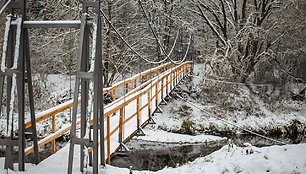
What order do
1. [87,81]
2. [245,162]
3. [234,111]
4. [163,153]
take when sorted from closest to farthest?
[87,81] → [245,162] → [163,153] → [234,111]

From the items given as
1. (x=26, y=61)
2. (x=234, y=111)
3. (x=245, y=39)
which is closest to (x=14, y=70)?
(x=26, y=61)

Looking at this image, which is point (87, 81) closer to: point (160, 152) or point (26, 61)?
point (26, 61)

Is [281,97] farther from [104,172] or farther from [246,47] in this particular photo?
[104,172]

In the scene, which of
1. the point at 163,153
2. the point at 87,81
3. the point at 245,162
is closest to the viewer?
the point at 87,81

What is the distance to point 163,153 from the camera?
10531 mm

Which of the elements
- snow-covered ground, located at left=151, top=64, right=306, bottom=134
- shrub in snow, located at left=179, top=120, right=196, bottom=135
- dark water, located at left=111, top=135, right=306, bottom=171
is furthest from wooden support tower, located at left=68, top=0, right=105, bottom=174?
snow-covered ground, located at left=151, top=64, right=306, bottom=134

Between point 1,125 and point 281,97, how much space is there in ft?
37.0

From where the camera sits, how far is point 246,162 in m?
4.04

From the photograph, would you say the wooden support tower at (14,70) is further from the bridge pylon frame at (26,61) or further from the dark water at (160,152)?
the dark water at (160,152)

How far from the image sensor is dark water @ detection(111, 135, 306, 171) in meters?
8.95

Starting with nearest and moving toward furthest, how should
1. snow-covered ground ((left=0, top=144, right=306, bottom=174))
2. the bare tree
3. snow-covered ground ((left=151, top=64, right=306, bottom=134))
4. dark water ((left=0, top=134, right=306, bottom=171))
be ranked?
snow-covered ground ((left=0, top=144, right=306, bottom=174)) < dark water ((left=0, top=134, right=306, bottom=171)) < snow-covered ground ((left=151, top=64, right=306, bottom=134)) < the bare tree

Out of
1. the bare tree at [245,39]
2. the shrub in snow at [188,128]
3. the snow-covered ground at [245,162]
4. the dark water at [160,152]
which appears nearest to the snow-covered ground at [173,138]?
the dark water at [160,152]

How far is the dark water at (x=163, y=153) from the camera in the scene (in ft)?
29.3

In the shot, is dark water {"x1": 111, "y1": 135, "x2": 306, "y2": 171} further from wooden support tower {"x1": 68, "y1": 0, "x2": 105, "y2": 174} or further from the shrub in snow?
wooden support tower {"x1": 68, "y1": 0, "x2": 105, "y2": 174}
